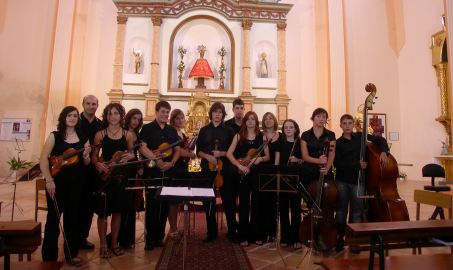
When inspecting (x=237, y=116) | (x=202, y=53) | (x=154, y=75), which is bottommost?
(x=237, y=116)

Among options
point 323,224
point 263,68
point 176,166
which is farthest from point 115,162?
point 263,68

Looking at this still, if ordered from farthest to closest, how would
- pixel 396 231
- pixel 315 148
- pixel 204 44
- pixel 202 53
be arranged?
pixel 204 44 → pixel 202 53 → pixel 315 148 → pixel 396 231

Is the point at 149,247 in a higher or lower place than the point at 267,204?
lower

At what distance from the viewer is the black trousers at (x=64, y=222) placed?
2.69m

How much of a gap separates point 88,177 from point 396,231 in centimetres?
274

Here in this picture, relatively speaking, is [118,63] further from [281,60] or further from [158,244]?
[158,244]

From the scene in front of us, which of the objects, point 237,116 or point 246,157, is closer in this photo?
point 246,157

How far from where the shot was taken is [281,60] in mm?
9625

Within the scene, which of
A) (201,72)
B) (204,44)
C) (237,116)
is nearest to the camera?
(237,116)

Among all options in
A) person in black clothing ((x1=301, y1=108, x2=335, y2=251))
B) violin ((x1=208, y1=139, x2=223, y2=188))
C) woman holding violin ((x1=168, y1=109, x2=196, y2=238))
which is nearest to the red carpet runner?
woman holding violin ((x1=168, y1=109, x2=196, y2=238))

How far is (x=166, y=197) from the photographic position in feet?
7.56

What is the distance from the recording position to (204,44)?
993 cm

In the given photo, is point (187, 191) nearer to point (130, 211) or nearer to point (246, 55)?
point (130, 211)

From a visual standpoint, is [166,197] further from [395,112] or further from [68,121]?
[395,112]
